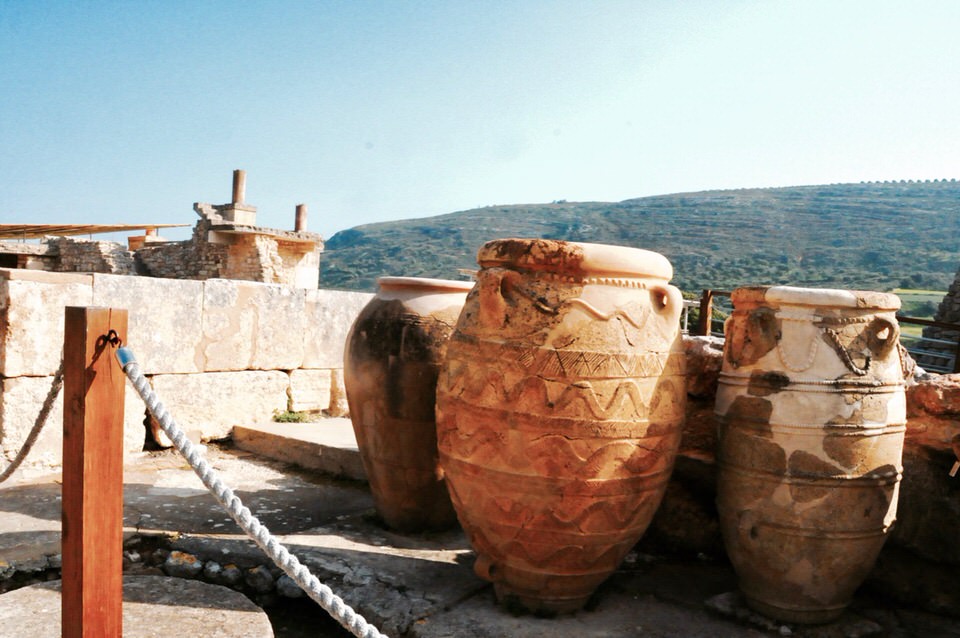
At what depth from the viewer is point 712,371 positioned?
132 inches

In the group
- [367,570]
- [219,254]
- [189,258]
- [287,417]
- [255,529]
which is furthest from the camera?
[189,258]

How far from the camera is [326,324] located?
19.9ft

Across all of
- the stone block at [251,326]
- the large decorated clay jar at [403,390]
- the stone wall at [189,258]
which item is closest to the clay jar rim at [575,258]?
the large decorated clay jar at [403,390]

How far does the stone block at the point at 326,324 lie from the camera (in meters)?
5.96

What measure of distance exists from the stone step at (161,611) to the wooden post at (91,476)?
559 millimetres

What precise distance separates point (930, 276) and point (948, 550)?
2332 inches

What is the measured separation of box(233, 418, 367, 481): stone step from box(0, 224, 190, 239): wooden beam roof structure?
48.6ft

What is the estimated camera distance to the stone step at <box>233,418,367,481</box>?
15.6 ft

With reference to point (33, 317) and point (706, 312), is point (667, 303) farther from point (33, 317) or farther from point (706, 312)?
point (706, 312)

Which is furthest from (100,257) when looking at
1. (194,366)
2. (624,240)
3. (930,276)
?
(624,240)

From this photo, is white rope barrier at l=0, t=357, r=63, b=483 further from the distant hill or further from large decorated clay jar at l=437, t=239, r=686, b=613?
the distant hill

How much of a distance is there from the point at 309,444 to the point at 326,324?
4.52 ft

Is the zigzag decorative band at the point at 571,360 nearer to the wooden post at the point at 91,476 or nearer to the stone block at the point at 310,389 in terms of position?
the wooden post at the point at 91,476

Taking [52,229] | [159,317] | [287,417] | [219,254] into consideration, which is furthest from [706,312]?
[52,229]
